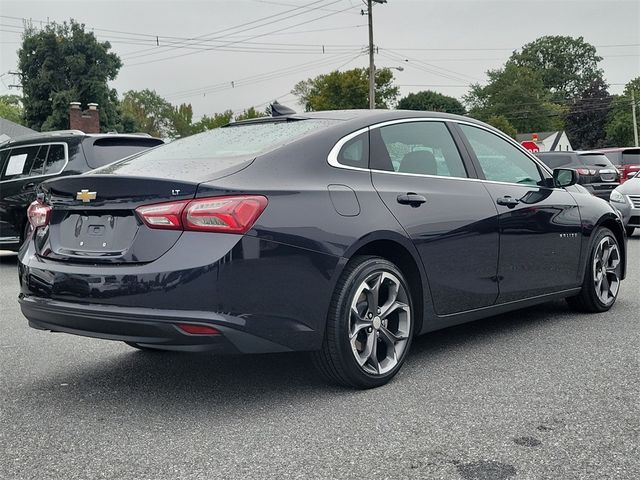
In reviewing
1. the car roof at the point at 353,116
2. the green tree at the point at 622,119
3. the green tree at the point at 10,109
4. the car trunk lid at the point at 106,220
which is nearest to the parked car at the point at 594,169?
the car roof at the point at 353,116

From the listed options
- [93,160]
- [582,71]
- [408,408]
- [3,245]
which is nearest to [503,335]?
[408,408]

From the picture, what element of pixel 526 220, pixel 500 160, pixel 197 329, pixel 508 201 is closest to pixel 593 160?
pixel 500 160

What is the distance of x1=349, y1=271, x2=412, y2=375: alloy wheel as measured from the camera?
3.89 metres

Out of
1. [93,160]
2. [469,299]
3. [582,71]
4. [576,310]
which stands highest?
[582,71]

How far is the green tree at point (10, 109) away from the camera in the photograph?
333ft

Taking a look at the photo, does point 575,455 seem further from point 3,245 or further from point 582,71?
point 582,71

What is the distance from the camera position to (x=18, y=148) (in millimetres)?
10594

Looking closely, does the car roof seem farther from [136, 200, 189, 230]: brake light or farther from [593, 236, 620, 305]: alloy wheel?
[593, 236, 620, 305]: alloy wheel

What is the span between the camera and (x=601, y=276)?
19.7 feet

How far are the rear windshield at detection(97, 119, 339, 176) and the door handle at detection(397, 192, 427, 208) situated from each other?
0.57 m

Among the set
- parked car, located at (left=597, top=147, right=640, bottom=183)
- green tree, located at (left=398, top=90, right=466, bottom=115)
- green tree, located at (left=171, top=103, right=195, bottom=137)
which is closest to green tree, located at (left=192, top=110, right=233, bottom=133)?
green tree, located at (left=171, top=103, right=195, bottom=137)

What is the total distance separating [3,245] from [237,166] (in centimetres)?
760

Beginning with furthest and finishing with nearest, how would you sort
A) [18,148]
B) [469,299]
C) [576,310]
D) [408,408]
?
[18,148], [576,310], [469,299], [408,408]

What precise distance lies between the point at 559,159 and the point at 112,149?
40.9 ft
